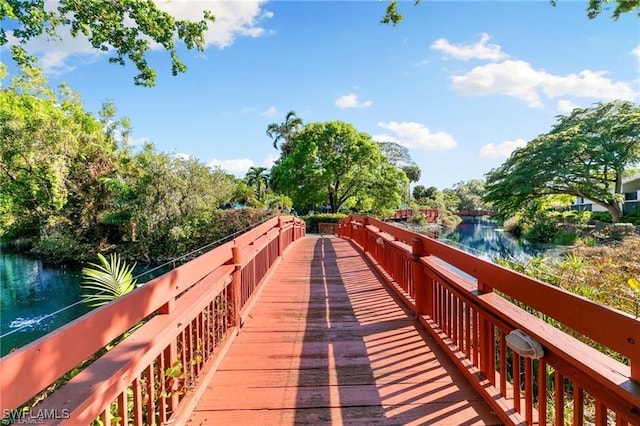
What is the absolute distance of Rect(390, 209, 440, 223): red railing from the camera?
116ft

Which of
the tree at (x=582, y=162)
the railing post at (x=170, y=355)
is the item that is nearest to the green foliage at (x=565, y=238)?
the tree at (x=582, y=162)

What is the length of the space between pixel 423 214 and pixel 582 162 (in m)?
17.3

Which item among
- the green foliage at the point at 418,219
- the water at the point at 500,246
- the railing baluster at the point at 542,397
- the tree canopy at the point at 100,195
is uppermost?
the tree canopy at the point at 100,195

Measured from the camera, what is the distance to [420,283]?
149 inches

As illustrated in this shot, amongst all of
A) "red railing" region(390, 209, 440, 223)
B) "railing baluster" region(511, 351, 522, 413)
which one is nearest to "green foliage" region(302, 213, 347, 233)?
"red railing" region(390, 209, 440, 223)

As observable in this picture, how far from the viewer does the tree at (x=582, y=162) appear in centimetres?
1950

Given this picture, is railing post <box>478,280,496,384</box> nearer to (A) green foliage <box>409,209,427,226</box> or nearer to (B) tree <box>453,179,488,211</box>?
(A) green foliage <box>409,209,427,226</box>

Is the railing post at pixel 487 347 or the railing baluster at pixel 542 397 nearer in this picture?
the railing baluster at pixel 542 397

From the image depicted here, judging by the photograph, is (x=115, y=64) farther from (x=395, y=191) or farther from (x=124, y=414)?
(x=395, y=191)

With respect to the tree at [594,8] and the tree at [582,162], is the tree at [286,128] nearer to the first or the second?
the tree at [582,162]

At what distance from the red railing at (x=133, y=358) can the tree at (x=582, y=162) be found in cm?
2189

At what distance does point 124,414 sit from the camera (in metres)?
1.51

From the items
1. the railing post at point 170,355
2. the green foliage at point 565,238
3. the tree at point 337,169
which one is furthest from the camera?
the tree at point 337,169

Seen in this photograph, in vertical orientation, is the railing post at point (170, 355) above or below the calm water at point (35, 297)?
above
